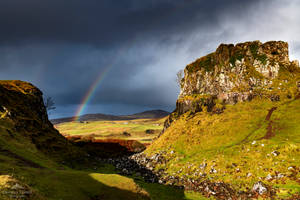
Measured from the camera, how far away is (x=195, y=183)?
4131 cm

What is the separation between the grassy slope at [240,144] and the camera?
36750 millimetres

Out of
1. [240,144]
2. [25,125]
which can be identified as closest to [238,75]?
[240,144]

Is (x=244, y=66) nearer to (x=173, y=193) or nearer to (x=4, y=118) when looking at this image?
(x=173, y=193)

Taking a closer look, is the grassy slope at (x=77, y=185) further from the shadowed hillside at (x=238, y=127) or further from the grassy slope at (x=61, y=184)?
the shadowed hillside at (x=238, y=127)

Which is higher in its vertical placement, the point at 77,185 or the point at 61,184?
the point at 61,184

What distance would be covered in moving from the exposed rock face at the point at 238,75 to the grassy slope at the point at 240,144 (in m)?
5.05

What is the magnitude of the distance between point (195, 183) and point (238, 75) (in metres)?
54.2

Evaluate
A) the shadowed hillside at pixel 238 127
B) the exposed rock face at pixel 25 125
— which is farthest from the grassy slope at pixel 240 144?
the exposed rock face at pixel 25 125

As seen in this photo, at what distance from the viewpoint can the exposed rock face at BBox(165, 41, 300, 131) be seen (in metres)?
71.0

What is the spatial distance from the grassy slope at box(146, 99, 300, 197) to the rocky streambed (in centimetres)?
174

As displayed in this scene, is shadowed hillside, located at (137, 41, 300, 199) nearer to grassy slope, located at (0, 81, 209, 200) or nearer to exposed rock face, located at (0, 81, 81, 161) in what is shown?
grassy slope, located at (0, 81, 209, 200)

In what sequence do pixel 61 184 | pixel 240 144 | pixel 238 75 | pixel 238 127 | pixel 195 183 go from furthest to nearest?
1. pixel 238 75
2. pixel 238 127
3. pixel 240 144
4. pixel 195 183
5. pixel 61 184

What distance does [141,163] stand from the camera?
64938 millimetres

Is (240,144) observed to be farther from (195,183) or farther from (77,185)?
(77,185)
